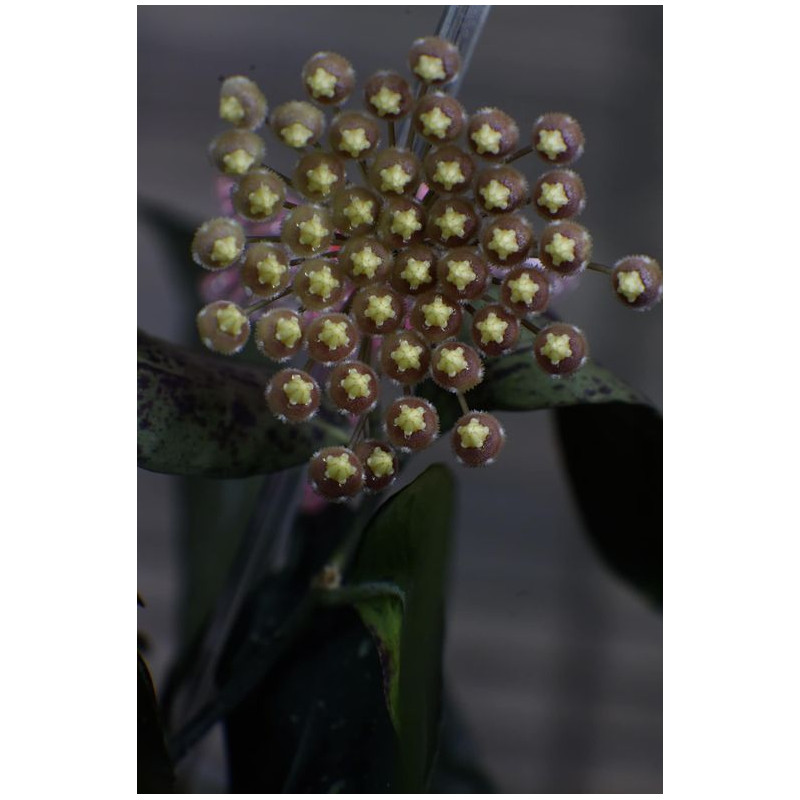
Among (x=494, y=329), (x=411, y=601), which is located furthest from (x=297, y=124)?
(x=411, y=601)

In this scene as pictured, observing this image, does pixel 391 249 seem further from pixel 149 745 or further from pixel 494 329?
pixel 149 745

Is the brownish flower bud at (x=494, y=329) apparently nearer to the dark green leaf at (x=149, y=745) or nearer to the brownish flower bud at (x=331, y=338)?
the brownish flower bud at (x=331, y=338)

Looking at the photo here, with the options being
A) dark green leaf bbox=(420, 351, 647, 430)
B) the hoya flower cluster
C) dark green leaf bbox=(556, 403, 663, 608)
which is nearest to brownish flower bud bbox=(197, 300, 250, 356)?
the hoya flower cluster

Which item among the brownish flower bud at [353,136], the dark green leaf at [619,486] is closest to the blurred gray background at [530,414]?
the dark green leaf at [619,486]

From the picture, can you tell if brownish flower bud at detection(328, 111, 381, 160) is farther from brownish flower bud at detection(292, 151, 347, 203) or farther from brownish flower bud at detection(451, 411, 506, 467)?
brownish flower bud at detection(451, 411, 506, 467)
